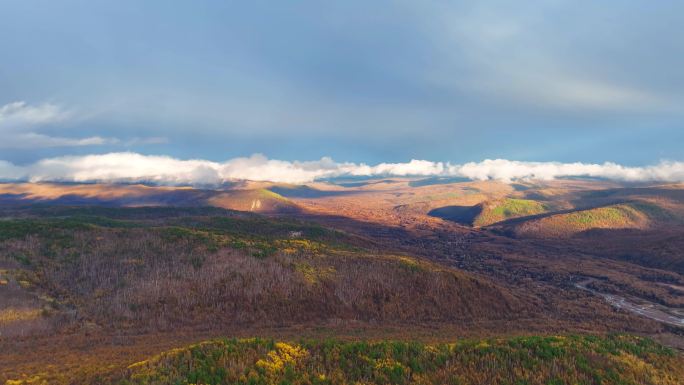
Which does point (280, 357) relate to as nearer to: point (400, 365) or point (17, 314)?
point (400, 365)

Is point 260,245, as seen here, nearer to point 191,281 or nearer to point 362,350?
point 191,281

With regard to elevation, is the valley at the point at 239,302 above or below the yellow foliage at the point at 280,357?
Result: below

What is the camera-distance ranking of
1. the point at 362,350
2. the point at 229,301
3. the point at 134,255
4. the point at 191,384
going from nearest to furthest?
the point at 191,384 < the point at 362,350 < the point at 229,301 < the point at 134,255

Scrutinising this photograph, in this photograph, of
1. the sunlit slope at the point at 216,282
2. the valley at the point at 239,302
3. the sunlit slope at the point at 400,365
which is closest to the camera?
the sunlit slope at the point at 400,365

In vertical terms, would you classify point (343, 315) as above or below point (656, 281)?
above

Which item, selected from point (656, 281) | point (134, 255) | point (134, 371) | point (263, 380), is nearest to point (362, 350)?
point (263, 380)

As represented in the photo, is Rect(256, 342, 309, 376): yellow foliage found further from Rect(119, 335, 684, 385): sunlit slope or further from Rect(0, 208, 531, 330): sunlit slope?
Rect(0, 208, 531, 330): sunlit slope

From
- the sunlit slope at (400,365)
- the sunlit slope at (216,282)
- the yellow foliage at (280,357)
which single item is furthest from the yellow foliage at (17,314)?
the yellow foliage at (280,357)

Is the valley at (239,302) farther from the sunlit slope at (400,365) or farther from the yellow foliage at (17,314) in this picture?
the sunlit slope at (400,365)

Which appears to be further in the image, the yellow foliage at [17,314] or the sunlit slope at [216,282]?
the sunlit slope at [216,282]
